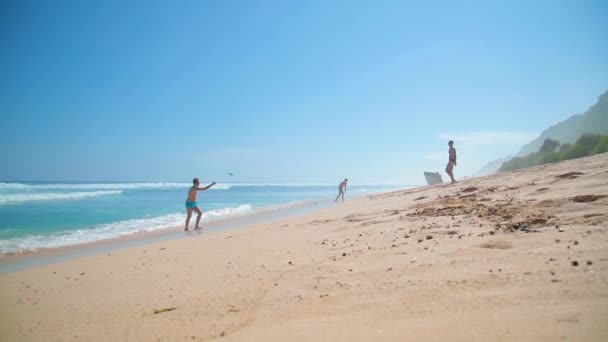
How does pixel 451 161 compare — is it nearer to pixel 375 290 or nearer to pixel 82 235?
pixel 375 290

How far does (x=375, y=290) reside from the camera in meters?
2.39

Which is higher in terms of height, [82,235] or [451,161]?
[451,161]

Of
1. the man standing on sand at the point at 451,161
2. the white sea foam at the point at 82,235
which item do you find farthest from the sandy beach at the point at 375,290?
the man standing on sand at the point at 451,161

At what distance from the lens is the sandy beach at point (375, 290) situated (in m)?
1.72

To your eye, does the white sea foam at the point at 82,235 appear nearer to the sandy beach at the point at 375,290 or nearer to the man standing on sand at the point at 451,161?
the sandy beach at the point at 375,290

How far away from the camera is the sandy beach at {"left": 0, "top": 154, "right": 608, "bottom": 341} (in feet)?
5.64

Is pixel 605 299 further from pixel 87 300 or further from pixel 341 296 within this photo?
pixel 87 300

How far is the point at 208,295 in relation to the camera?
2967mm

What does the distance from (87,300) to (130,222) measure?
1097cm

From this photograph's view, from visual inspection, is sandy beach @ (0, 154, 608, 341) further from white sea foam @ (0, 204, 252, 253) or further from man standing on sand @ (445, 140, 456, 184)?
man standing on sand @ (445, 140, 456, 184)

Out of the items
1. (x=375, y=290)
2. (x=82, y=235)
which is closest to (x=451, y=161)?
(x=375, y=290)

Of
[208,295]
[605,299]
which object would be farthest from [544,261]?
[208,295]

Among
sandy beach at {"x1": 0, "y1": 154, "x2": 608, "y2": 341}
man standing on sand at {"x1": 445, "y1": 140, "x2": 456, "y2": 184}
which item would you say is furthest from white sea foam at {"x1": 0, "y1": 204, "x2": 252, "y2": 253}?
man standing on sand at {"x1": 445, "y1": 140, "x2": 456, "y2": 184}

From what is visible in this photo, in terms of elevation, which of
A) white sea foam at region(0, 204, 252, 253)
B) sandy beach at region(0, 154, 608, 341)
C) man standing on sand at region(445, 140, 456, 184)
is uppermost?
man standing on sand at region(445, 140, 456, 184)
